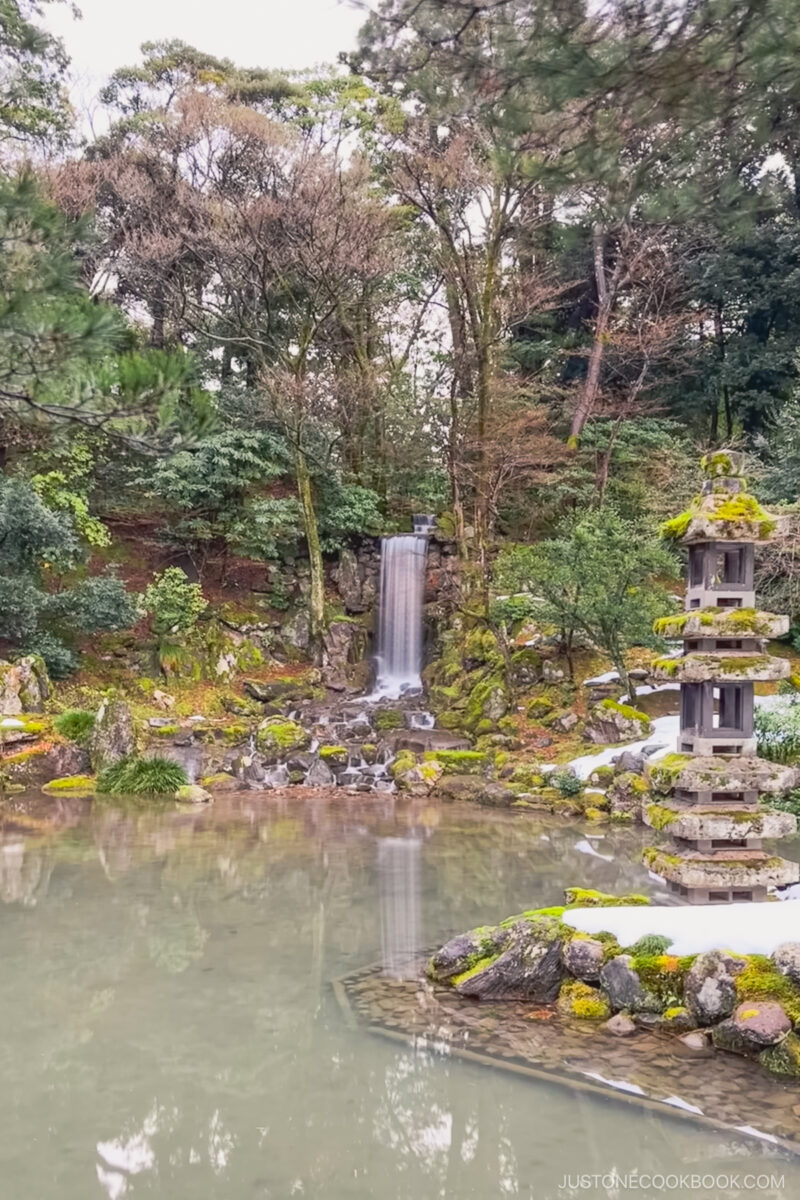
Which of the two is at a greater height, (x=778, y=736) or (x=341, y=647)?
(x=341, y=647)

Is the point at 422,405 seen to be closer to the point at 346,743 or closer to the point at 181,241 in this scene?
the point at 181,241

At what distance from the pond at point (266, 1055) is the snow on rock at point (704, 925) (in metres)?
1.10

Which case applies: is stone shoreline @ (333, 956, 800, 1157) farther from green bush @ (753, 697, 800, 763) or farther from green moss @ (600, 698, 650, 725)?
green moss @ (600, 698, 650, 725)

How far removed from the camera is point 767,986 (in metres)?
3.91

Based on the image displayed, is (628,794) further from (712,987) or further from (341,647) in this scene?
(341,647)

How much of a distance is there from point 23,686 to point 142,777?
280cm

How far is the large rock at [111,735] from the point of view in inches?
444

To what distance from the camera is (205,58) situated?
1919 centimetres

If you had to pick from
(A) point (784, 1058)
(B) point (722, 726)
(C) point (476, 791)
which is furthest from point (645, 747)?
(A) point (784, 1058)

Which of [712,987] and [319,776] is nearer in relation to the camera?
[712,987]

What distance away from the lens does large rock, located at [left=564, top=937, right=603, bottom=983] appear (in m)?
4.36

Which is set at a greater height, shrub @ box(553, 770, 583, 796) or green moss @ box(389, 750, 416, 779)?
shrub @ box(553, 770, 583, 796)

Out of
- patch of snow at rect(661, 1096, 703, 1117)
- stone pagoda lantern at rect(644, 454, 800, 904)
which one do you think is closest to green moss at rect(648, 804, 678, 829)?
stone pagoda lantern at rect(644, 454, 800, 904)

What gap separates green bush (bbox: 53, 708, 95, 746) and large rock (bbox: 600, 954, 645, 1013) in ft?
29.4
